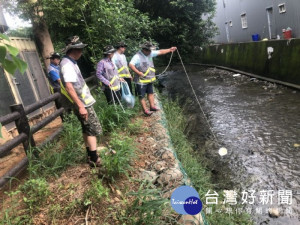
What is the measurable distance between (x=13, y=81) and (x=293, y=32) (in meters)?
13.7

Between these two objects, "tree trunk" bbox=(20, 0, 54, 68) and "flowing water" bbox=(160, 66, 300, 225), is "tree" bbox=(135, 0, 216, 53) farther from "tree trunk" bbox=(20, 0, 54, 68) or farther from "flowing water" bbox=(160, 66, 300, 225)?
"tree trunk" bbox=(20, 0, 54, 68)

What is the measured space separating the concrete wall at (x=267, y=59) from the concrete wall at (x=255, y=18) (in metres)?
2.52

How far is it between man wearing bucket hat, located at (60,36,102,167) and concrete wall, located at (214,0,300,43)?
13.5 metres

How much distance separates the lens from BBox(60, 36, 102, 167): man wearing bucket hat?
3.52 meters

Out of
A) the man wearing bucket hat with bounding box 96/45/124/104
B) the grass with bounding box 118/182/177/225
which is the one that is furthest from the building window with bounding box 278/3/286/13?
the grass with bounding box 118/182/177/225

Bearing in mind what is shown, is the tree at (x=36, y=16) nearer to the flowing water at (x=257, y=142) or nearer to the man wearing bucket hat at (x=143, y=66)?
the man wearing bucket hat at (x=143, y=66)

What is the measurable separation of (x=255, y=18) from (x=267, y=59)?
8059mm

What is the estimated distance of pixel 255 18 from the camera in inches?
729

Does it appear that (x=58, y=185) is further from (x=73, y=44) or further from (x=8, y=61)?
(x=8, y=61)

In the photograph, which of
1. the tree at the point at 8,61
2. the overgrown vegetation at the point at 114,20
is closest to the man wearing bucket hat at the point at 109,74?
the overgrown vegetation at the point at 114,20

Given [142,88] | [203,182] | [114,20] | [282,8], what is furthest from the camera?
[282,8]

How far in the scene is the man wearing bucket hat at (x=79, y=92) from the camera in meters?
3.52

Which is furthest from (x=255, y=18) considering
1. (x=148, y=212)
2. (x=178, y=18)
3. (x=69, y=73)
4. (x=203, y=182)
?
(x=148, y=212)

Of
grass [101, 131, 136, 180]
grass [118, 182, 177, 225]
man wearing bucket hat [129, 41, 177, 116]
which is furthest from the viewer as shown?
man wearing bucket hat [129, 41, 177, 116]
